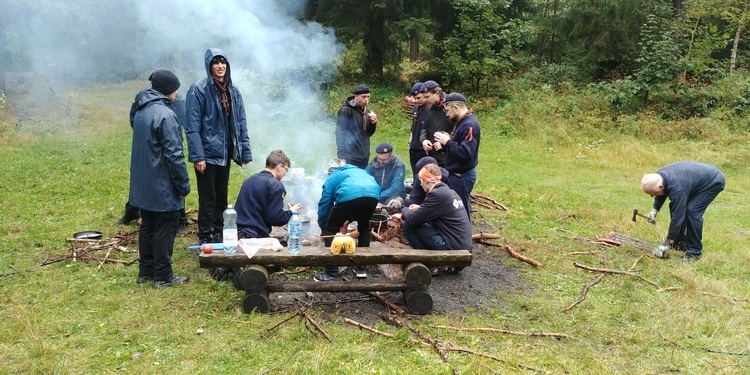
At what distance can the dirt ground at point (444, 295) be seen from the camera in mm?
4496

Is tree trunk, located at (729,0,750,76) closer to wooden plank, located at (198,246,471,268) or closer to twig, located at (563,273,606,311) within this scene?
twig, located at (563,273,606,311)

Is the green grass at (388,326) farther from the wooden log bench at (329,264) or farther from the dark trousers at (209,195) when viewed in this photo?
the dark trousers at (209,195)

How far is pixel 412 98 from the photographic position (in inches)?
281

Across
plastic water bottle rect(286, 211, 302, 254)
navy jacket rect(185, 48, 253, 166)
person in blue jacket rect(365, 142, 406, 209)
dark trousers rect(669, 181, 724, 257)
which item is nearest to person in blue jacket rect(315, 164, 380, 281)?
plastic water bottle rect(286, 211, 302, 254)

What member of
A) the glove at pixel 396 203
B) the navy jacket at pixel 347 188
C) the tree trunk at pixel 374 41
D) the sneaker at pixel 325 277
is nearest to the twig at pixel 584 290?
the navy jacket at pixel 347 188

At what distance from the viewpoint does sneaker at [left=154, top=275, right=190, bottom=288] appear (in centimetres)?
475

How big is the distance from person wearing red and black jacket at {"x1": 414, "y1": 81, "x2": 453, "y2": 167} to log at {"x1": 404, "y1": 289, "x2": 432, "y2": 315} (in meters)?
2.54

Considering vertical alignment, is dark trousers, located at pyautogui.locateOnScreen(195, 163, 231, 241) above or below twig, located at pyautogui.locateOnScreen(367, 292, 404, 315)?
above

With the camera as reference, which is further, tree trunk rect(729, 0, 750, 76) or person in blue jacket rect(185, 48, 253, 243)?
tree trunk rect(729, 0, 750, 76)

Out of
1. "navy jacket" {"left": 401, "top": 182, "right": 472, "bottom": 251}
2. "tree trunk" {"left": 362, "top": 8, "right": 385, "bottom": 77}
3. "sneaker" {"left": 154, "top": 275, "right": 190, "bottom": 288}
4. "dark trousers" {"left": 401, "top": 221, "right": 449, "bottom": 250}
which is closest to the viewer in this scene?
"sneaker" {"left": 154, "top": 275, "right": 190, "bottom": 288}

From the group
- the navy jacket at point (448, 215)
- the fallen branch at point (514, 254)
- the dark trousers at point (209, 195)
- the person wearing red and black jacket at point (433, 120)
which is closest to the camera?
the navy jacket at point (448, 215)

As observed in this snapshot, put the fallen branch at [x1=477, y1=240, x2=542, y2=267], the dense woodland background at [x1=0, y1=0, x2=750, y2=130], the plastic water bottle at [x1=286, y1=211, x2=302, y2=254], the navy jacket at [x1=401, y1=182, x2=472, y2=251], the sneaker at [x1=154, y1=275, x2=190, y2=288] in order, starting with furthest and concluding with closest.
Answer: the dense woodland background at [x1=0, y1=0, x2=750, y2=130] → the fallen branch at [x1=477, y1=240, x2=542, y2=267] → the navy jacket at [x1=401, y1=182, x2=472, y2=251] → the sneaker at [x1=154, y1=275, x2=190, y2=288] → the plastic water bottle at [x1=286, y1=211, x2=302, y2=254]

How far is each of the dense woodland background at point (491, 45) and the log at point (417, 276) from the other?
11.1 m

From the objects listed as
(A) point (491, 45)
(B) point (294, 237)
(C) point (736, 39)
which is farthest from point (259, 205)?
(C) point (736, 39)
